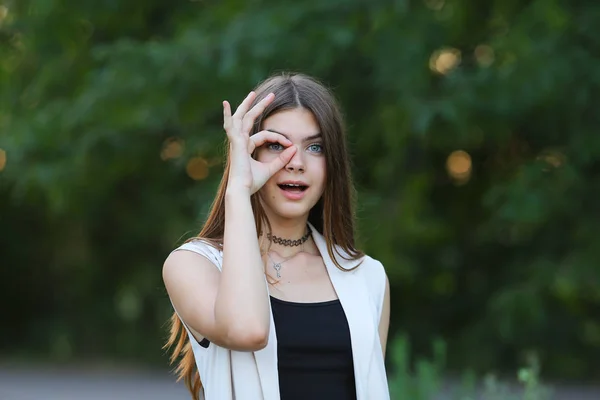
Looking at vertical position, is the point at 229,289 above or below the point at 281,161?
below

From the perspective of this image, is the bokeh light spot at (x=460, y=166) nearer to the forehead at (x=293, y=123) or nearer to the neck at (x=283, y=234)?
the neck at (x=283, y=234)

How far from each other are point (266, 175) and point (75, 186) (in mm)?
6194

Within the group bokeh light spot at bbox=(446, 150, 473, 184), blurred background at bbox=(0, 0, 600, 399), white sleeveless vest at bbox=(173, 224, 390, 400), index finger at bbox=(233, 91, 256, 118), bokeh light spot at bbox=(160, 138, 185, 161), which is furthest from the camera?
bokeh light spot at bbox=(446, 150, 473, 184)

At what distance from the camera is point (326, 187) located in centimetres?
254

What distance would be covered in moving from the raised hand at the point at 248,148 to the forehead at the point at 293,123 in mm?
37

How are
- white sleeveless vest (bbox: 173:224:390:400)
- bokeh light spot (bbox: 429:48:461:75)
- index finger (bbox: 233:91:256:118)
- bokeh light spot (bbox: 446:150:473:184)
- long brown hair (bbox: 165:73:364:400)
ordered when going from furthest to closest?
bokeh light spot (bbox: 446:150:473:184)
bokeh light spot (bbox: 429:48:461:75)
long brown hair (bbox: 165:73:364:400)
index finger (bbox: 233:91:256:118)
white sleeveless vest (bbox: 173:224:390:400)

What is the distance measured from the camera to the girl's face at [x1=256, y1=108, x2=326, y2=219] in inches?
95.1

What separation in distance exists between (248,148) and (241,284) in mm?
387

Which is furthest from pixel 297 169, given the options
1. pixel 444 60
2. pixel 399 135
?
pixel 444 60

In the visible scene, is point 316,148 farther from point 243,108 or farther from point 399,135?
point 399,135

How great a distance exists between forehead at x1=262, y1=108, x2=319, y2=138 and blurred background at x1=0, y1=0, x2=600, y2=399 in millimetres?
2716

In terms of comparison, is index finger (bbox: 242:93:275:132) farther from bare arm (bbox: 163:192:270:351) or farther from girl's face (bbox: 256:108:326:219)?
bare arm (bbox: 163:192:270:351)

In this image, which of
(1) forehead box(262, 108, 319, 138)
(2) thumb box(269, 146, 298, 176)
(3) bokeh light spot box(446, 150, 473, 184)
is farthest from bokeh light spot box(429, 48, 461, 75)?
(2) thumb box(269, 146, 298, 176)

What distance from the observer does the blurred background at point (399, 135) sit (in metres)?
6.62
